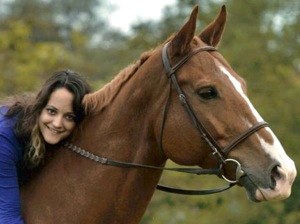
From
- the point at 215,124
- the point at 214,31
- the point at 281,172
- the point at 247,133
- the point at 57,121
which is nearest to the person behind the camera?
the point at 281,172

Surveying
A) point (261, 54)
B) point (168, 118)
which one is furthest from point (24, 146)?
point (261, 54)

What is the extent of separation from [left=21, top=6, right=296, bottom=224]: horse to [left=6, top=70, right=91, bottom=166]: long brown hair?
0.09 metres

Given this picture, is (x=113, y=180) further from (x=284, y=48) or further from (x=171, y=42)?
(x=284, y=48)

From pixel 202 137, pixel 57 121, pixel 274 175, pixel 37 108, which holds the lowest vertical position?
pixel 274 175

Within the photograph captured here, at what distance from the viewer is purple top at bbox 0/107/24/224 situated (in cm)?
459

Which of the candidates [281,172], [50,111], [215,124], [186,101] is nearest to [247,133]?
[215,124]

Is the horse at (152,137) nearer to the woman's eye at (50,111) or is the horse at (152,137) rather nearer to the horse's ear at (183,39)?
the horse's ear at (183,39)

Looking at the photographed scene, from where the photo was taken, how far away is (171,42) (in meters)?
4.85

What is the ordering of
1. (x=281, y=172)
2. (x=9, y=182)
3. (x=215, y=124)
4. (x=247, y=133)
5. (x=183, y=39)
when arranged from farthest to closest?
(x=183, y=39)
(x=9, y=182)
(x=215, y=124)
(x=247, y=133)
(x=281, y=172)

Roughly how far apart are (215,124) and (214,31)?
802mm

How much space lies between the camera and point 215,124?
4.52 metres

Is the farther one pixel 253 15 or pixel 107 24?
pixel 107 24

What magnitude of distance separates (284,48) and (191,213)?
3.63 m

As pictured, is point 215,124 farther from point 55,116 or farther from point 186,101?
point 55,116
